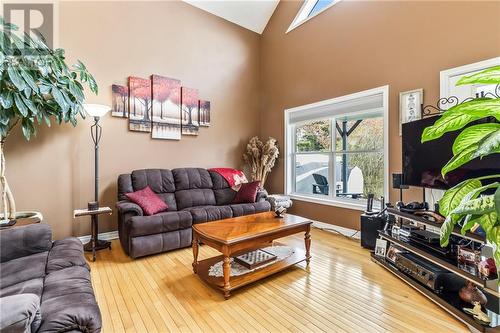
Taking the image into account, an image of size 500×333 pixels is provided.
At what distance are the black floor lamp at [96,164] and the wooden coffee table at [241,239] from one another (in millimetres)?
1475

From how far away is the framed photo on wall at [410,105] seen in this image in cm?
288

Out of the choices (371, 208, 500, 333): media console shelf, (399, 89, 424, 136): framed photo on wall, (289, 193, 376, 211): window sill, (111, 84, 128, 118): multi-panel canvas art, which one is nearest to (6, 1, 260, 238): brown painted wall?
(111, 84, 128, 118): multi-panel canvas art

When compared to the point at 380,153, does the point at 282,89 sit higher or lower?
higher

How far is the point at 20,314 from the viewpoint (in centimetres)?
92

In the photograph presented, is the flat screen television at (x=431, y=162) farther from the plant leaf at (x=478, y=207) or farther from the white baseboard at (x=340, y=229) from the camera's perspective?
the plant leaf at (x=478, y=207)

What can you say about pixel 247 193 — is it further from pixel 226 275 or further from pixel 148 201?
pixel 226 275

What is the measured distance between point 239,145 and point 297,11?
108 inches

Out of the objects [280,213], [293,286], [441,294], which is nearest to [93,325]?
[293,286]

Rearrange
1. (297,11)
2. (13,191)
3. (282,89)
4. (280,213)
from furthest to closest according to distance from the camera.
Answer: (282,89)
(297,11)
(13,191)
(280,213)

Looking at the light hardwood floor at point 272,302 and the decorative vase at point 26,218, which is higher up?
the decorative vase at point 26,218

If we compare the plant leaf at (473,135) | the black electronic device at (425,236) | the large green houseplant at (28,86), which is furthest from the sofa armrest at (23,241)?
the black electronic device at (425,236)

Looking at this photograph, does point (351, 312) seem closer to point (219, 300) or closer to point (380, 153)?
point (219, 300)

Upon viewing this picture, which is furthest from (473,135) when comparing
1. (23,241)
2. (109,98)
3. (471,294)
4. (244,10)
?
(244,10)

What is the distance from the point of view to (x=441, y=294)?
192 cm
